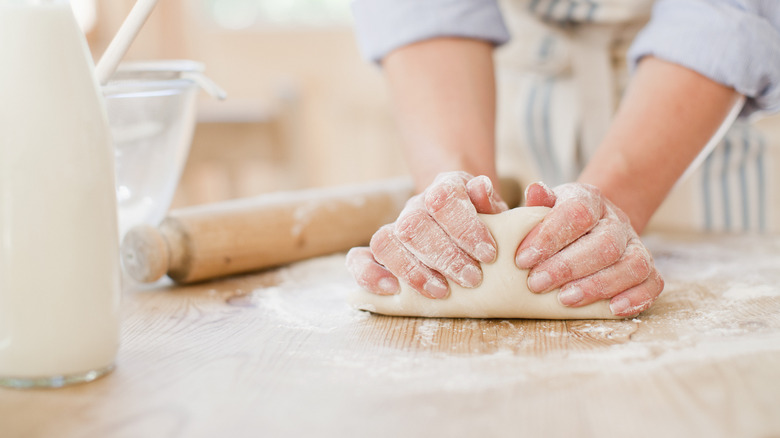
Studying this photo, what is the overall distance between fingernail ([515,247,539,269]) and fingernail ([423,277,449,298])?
0.08 meters

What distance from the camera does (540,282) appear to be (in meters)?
0.69

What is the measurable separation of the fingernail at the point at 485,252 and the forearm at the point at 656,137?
0.68 ft

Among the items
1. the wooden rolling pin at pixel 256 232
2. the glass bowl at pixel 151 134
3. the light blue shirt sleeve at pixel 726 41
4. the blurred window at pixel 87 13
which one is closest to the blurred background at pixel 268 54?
the blurred window at pixel 87 13

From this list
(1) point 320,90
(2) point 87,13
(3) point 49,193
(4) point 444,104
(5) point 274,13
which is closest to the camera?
(3) point 49,193

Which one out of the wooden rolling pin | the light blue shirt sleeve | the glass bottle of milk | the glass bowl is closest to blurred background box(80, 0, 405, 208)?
the wooden rolling pin

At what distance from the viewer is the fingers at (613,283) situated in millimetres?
690

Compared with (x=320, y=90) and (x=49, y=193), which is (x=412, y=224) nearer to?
(x=49, y=193)

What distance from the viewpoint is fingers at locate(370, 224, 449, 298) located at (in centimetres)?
71

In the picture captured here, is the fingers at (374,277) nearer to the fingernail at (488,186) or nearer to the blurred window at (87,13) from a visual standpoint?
the fingernail at (488,186)

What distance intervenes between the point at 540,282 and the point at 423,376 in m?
0.20

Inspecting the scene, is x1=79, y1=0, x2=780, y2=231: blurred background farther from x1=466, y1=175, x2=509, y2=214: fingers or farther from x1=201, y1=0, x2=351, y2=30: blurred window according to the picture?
x1=466, y1=175, x2=509, y2=214: fingers

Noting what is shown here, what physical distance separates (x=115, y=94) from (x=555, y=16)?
77 centimetres

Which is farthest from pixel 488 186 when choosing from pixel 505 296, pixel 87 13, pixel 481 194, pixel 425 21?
pixel 87 13

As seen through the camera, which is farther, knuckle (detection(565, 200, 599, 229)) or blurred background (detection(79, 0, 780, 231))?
blurred background (detection(79, 0, 780, 231))
